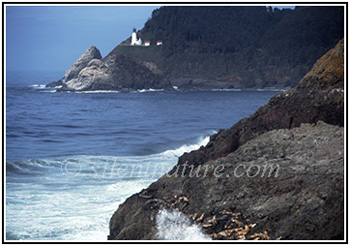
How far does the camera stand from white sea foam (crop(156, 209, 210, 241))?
7.61m

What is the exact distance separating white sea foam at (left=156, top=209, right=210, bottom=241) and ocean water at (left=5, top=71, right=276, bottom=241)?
0.05 meters

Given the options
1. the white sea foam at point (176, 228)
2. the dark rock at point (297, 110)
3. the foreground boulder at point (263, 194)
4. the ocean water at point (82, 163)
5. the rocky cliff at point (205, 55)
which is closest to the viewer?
the foreground boulder at point (263, 194)

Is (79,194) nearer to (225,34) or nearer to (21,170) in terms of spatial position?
(21,170)

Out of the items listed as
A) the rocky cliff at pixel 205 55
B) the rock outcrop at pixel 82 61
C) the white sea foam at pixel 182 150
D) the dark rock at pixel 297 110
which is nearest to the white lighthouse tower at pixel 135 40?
the rocky cliff at pixel 205 55

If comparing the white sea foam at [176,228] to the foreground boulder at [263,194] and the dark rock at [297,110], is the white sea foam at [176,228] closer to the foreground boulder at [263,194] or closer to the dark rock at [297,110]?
the foreground boulder at [263,194]

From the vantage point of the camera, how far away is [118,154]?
61.6 feet

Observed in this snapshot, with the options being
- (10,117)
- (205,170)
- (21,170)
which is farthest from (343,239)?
(10,117)

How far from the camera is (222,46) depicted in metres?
87.5

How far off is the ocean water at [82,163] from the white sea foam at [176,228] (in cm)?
5

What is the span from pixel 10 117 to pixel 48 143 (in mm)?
10583

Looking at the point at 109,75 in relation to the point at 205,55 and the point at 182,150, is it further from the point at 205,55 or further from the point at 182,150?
the point at 182,150
